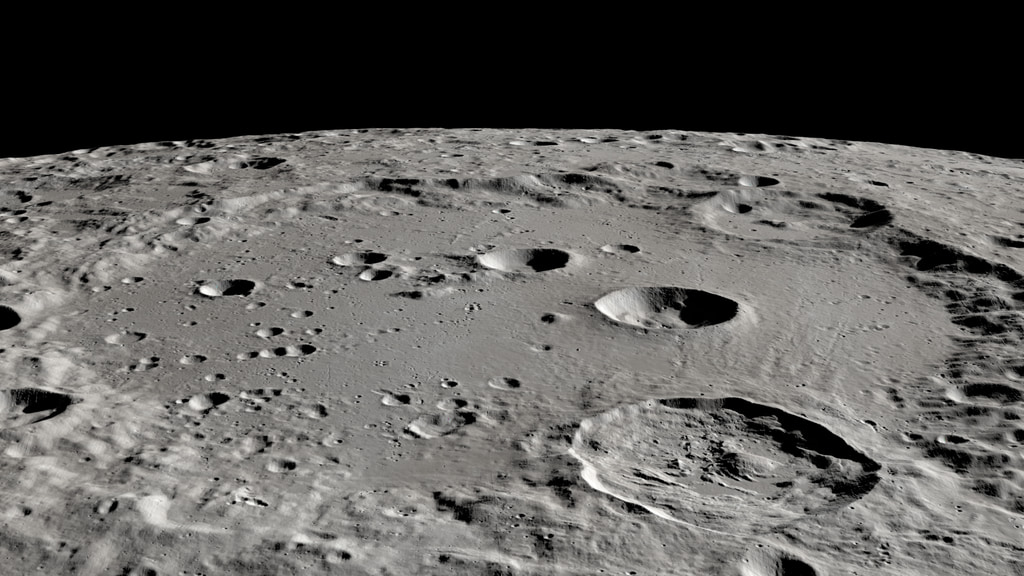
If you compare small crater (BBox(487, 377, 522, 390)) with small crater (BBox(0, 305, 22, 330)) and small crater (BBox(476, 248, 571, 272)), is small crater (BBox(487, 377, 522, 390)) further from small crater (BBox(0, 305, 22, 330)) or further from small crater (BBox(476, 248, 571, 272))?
small crater (BBox(0, 305, 22, 330))

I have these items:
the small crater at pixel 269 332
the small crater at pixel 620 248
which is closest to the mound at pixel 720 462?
the small crater at pixel 269 332

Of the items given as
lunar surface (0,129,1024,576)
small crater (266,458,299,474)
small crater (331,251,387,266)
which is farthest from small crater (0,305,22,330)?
small crater (266,458,299,474)

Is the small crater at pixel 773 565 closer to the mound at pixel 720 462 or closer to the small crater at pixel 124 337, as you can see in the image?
the mound at pixel 720 462

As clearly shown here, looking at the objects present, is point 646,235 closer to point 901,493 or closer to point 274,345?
point 274,345

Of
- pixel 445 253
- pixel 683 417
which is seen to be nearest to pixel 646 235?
pixel 445 253

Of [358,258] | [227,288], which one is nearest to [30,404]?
[227,288]
